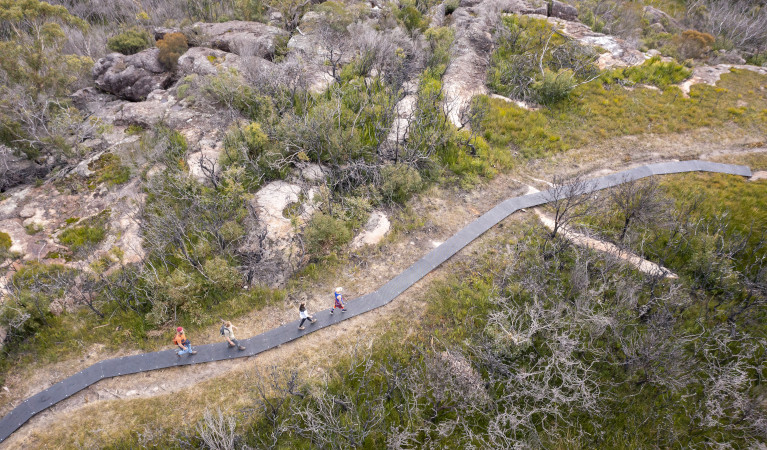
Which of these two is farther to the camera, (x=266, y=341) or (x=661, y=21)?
(x=661, y=21)

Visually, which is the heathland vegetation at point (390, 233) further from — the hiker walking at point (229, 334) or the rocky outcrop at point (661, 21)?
the rocky outcrop at point (661, 21)

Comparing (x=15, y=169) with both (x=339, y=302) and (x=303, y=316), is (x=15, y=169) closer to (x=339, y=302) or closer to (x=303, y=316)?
(x=303, y=316)

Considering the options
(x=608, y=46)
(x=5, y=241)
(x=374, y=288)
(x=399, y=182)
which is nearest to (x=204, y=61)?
(x=5, y=241)

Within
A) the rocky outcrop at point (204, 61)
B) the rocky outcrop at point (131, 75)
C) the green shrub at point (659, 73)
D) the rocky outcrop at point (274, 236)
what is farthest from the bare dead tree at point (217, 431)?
the green shrub at point (659, 73)

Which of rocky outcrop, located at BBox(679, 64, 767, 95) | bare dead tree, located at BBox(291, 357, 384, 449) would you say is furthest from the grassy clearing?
bare dead tree, located at BBox(291, 357, 384, 449)

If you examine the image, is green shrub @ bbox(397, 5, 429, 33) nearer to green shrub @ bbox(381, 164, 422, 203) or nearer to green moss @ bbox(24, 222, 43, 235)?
green shrub @ bbox(381, 164, 422, 203)
